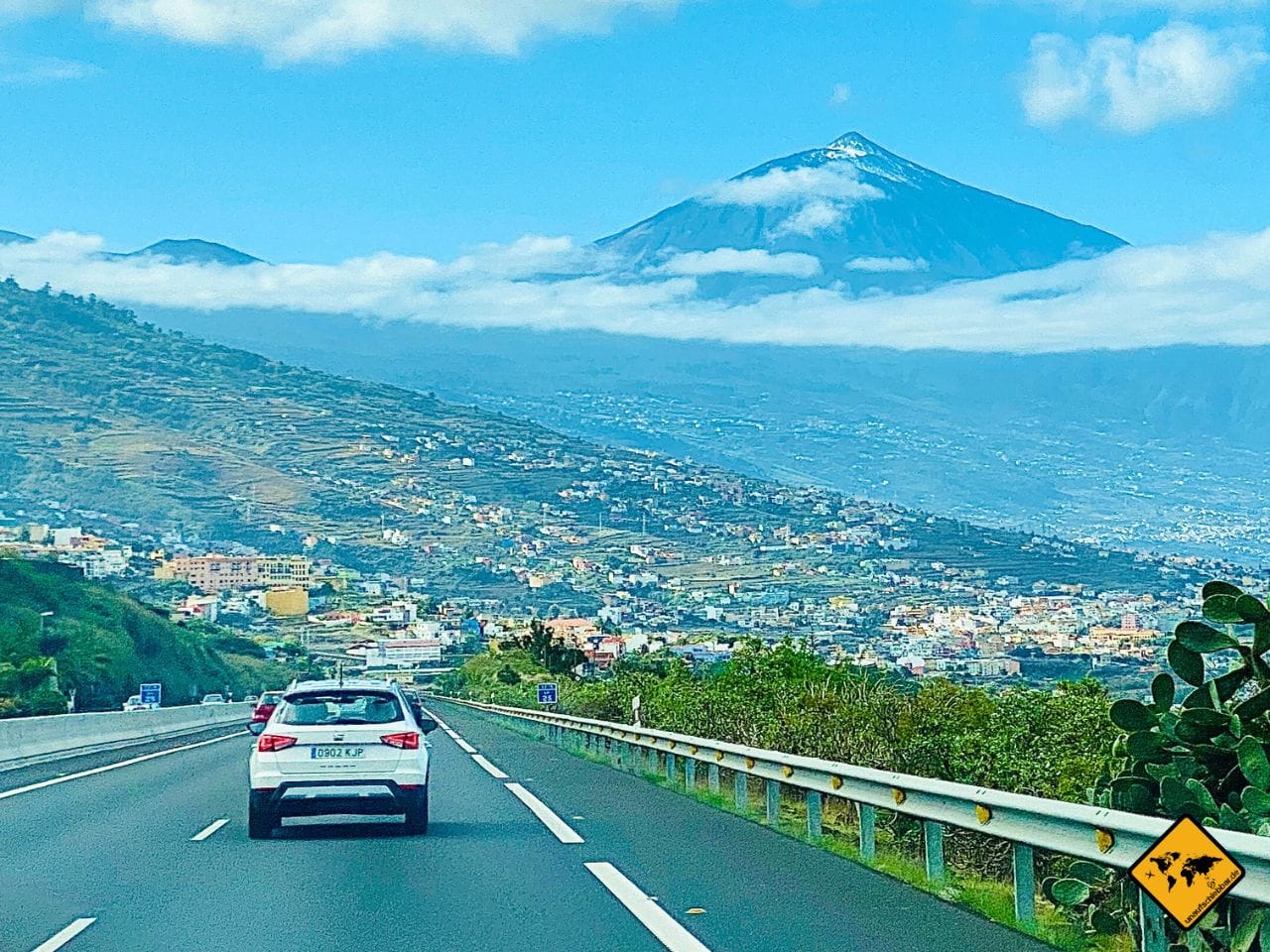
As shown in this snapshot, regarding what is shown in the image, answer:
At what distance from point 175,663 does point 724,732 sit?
343 ft

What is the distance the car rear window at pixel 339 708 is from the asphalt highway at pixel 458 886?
3.75 ft

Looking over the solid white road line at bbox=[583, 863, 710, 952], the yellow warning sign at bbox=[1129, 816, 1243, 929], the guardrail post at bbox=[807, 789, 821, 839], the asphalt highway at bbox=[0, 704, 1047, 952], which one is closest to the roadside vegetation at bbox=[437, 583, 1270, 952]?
the guardrail post at bbox=[807, 789, 821, 839]

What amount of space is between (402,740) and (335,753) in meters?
0.64

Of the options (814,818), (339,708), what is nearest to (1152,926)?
(814,818)

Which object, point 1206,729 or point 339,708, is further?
point 339,708

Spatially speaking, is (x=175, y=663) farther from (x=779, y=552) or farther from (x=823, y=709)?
(x=823, y=709)

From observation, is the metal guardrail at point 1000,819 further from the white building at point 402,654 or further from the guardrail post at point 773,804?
the white building at point 402,654

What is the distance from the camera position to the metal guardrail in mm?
8742

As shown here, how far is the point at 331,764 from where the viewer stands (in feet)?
56.2

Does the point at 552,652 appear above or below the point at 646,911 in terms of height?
below

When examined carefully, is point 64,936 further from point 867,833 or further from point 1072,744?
point 1072,744

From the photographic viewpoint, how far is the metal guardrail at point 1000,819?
8.74m

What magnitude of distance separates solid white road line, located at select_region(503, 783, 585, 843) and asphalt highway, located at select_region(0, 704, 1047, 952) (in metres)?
0.04

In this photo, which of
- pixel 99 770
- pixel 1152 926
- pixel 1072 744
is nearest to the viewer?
pixel 1152 926
